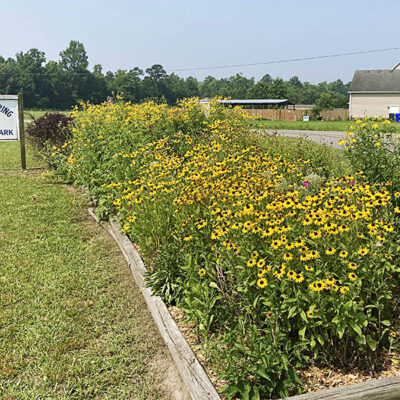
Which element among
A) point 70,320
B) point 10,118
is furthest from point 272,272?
point 10,118

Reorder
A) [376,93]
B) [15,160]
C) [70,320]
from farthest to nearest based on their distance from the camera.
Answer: [376,93] < [15,160] < [70,320]

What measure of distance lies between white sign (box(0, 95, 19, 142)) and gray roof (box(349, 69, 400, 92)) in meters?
40.1

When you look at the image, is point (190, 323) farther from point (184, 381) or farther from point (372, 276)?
point (372, 276)

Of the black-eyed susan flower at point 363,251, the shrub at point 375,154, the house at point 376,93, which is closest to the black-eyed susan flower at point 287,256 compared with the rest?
the black-eyed susan flower at point 363,251

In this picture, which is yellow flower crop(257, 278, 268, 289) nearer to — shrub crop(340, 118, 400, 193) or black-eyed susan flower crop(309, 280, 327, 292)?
black-eyed susan flower crop(309, 280, 327, 292)

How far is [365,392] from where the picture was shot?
2.45 meters

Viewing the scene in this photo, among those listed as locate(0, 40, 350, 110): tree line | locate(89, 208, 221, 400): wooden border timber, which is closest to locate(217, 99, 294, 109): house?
locate(0, 40, 350, 110): tree line

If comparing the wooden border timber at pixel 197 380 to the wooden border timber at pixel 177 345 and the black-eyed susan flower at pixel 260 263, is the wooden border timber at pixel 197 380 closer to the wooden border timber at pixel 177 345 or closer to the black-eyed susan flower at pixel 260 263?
the wooden border timber at pixel 177 345

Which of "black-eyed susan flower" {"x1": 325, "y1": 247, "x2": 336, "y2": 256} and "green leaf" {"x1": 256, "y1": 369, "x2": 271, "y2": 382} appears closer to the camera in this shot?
"green leaf" {"x1": 256, "y1": 369, "x2": 271, "y2": 382}

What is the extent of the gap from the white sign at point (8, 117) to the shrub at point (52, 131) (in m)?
0.88

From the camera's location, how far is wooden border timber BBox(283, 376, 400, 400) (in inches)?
95.5

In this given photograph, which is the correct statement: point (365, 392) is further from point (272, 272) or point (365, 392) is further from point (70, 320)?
point (70, 320)

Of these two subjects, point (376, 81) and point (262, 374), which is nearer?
point (262, 374)

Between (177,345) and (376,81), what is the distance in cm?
4653
